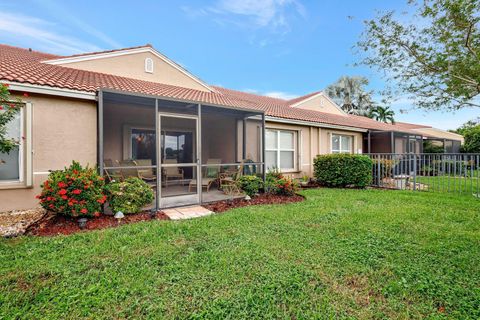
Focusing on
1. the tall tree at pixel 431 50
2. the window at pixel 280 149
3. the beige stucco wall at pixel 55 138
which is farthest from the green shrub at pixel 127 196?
the tall tree at pixel 431 50

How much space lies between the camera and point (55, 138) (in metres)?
6.22

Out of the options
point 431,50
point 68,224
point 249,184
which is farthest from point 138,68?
point 431,50

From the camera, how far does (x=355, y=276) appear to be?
10.1 feet

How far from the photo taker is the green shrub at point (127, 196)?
5562mm

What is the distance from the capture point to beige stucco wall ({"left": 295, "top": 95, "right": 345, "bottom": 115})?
17.6 metres

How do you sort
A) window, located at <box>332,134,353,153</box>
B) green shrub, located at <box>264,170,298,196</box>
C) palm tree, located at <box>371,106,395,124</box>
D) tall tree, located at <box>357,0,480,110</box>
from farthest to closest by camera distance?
palm tree, located at <box>371,106,395,124</box> → window, located at <box>332,134,353,153</box> → green shrub, located at <box>264,170,298,196</box> → tall tree, located at <box>357,0,480,110</box>

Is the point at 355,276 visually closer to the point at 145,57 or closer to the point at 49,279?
the point at 49,279

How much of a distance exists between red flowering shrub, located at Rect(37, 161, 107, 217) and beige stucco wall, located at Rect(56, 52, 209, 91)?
272 inches

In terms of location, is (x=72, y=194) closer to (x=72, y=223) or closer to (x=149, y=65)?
(x=72, y=223)

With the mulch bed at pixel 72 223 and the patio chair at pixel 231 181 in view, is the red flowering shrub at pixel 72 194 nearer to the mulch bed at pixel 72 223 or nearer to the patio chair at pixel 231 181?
the mulch bed at pixel 72 223

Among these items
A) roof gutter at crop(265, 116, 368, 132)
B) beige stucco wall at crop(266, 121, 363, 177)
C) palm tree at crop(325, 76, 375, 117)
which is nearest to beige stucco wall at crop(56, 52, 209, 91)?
roof gutter at crop(265, 116, 368, 132)

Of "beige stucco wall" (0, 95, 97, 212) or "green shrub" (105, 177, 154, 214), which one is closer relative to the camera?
"green shrub" (105, 177, 154, 214)

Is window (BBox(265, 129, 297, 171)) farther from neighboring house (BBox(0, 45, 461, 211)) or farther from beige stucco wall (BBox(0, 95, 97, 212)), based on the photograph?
beige stucco wall (BBox(0, 95, 97, 212))

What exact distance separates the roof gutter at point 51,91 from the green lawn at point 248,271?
3881mm
